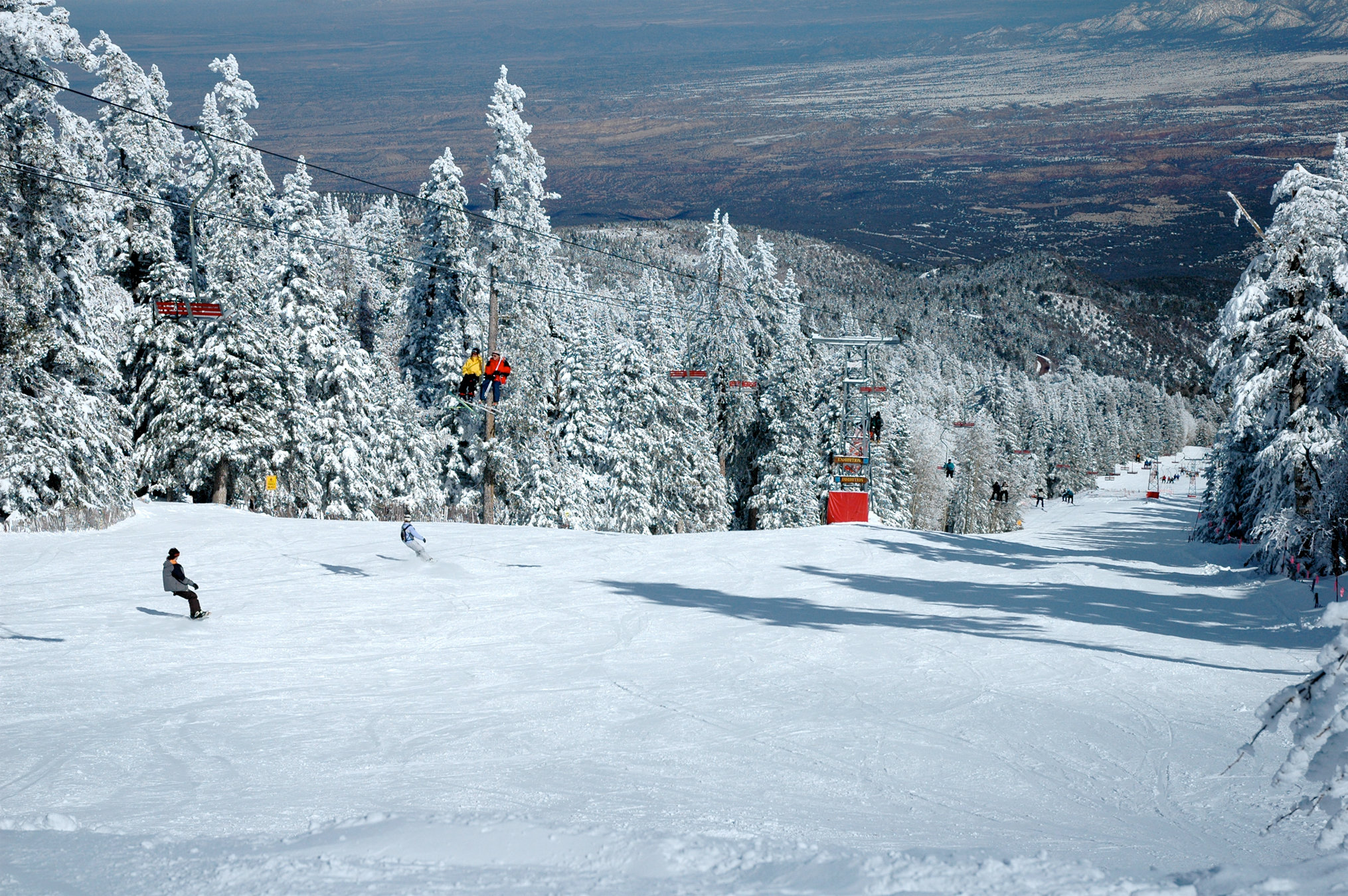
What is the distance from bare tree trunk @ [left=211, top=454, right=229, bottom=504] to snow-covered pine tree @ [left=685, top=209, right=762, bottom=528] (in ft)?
72.1

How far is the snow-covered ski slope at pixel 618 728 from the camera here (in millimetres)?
6730

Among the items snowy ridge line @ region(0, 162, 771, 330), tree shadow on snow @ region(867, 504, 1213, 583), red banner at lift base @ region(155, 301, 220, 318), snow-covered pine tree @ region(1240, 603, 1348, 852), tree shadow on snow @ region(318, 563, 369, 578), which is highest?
snowy ridge line @ region(0, 162, 771, 330)

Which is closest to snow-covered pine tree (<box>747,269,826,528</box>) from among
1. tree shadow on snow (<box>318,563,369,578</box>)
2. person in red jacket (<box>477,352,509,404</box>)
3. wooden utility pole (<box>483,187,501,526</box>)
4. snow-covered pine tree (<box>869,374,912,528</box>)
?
snow-covered pine tree (<box>869,374,912,528</box>)

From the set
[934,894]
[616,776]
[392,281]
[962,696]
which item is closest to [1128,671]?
[962,696]

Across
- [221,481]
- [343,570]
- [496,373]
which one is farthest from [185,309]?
[343,570]

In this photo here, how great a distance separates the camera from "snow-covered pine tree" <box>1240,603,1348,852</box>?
417 centimetres

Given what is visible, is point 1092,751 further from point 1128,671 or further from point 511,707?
point 511,707

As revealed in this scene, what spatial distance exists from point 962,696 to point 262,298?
36.6m

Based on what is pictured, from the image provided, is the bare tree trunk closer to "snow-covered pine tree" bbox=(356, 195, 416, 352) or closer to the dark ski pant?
the dark ski pant

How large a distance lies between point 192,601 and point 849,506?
26.1 metres

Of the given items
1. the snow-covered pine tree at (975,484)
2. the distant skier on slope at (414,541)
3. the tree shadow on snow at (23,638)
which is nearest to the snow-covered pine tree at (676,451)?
the distant skier on slope at (414,541)

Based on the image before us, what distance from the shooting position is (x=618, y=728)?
444 inches

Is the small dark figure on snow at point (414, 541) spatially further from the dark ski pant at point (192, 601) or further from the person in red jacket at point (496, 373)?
the person in red jacket at point (496, 373)

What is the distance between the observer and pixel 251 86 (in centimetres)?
3988
